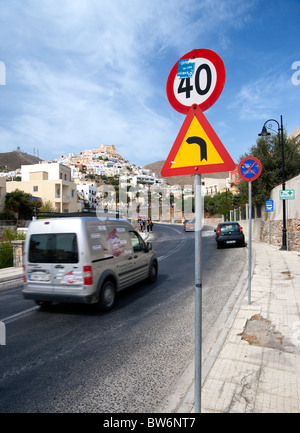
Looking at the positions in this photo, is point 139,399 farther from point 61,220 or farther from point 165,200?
point 165,200

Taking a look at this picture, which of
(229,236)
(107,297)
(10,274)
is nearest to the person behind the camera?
(107,297)

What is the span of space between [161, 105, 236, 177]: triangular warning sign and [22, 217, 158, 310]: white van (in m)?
3.52

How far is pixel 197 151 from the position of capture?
240 centimetres

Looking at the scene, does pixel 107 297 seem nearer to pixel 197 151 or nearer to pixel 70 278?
pixel 70 278

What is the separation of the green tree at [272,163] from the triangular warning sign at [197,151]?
20.1 meters

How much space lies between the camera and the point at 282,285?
24.7 feet

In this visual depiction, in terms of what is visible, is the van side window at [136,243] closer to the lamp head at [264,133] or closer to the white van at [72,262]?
the white van at [72,262]

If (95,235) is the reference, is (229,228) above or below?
below

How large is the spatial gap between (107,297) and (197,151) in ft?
14.5

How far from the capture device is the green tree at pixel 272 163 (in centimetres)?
2066

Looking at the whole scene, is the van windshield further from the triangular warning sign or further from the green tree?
the green tree

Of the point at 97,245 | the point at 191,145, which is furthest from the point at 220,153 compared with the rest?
the point at 97,245

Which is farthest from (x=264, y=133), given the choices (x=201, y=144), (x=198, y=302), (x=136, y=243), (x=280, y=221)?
(x=198, y=302)
